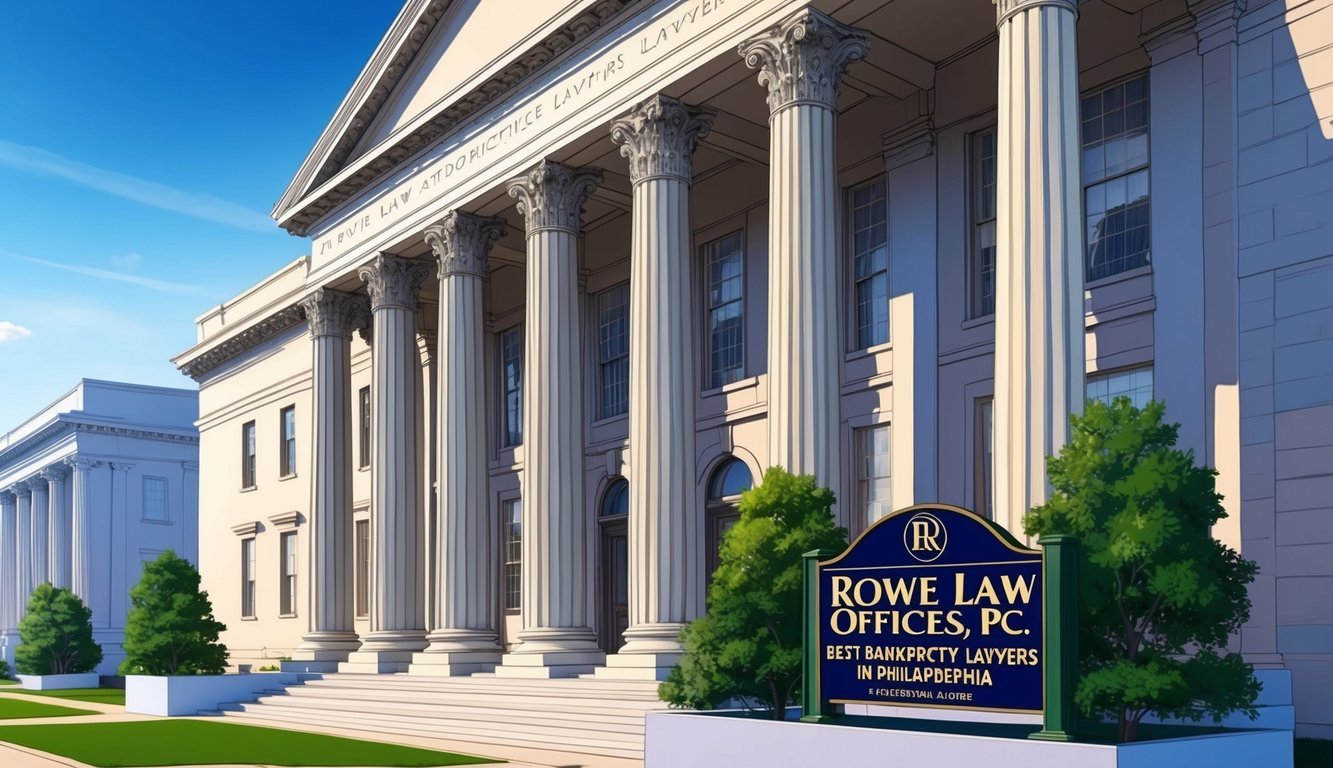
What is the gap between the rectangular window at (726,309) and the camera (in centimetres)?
3053

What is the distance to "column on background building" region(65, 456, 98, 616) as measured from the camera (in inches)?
2844

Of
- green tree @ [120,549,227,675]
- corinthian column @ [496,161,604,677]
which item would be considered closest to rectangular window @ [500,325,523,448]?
green tree @ [120,549,227,675]

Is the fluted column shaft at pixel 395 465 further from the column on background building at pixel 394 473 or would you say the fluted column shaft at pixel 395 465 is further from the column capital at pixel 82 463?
the column capital at pixel 82 463

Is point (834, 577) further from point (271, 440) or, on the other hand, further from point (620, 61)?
point (271, 440)

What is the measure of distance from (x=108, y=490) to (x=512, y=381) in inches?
1755

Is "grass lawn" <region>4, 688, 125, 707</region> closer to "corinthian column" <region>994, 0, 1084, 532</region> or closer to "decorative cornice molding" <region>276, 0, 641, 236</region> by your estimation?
"decorative cornice molding" <region>276, 0, 641, 236</region>

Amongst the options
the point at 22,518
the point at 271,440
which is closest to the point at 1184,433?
the point at 271,440

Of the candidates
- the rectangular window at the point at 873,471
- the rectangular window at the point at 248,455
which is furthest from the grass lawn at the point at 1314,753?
the rectangular window at the point at 248,455

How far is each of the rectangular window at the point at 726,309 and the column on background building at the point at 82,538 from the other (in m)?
52.4

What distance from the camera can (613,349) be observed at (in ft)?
115

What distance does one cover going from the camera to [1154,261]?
21.6 m

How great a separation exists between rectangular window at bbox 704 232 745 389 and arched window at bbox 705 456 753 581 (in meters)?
1.92

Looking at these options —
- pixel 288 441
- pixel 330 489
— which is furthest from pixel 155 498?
pixel 330 489

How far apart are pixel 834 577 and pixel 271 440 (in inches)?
1490
